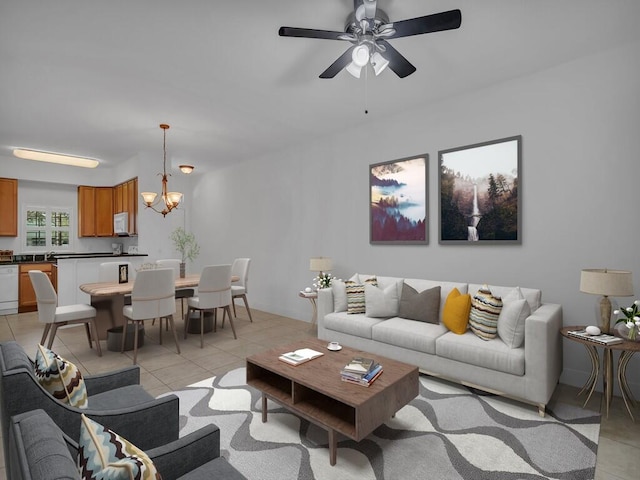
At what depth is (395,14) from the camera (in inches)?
94.7

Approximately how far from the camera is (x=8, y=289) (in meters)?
5.97

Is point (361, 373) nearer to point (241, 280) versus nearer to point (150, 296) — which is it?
point (150, 296)

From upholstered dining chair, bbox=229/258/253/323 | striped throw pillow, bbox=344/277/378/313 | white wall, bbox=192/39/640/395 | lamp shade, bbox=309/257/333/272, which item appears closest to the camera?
white wall, bbox=192/39/640/395

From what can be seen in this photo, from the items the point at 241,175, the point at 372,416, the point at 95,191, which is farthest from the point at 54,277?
the point at 372,416

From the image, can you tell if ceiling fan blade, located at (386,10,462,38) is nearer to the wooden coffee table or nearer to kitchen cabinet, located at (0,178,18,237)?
the wooden coffee table

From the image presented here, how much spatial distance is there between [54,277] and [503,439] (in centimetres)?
740

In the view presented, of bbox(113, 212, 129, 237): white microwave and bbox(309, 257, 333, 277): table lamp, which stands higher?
bbox(113, 212, 129, 237): white microwave


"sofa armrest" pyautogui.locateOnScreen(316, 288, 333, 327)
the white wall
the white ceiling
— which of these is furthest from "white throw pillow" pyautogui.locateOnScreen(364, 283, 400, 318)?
the white ceiling

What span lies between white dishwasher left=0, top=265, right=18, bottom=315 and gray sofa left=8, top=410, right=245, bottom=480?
21.7 feet

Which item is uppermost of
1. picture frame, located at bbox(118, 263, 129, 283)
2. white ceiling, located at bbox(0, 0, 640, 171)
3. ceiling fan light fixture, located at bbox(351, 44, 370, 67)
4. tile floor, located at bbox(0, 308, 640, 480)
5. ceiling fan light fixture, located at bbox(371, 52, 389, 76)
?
white ceiling, located at bbox(0, 0, 640, 171)

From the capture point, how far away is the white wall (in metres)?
2.86

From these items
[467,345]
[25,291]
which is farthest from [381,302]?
[25,291]

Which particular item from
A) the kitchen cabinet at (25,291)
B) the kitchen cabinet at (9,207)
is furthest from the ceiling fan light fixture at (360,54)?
the kitchen cabinet at (9,207)

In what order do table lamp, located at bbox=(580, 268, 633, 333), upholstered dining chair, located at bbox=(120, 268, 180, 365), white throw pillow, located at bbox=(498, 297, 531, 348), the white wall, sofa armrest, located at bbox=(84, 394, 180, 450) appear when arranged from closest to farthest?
sofa armrest, located at bbox=(84, 394, 180, 450) → table lamp, located at bbox=(580, 268, 633, 333) → white throw pillow, located at bbox=(498, 297, 531, 348) → the white wall → upholstered dining chair, located at bbox=(120, 268, 180, 365)
